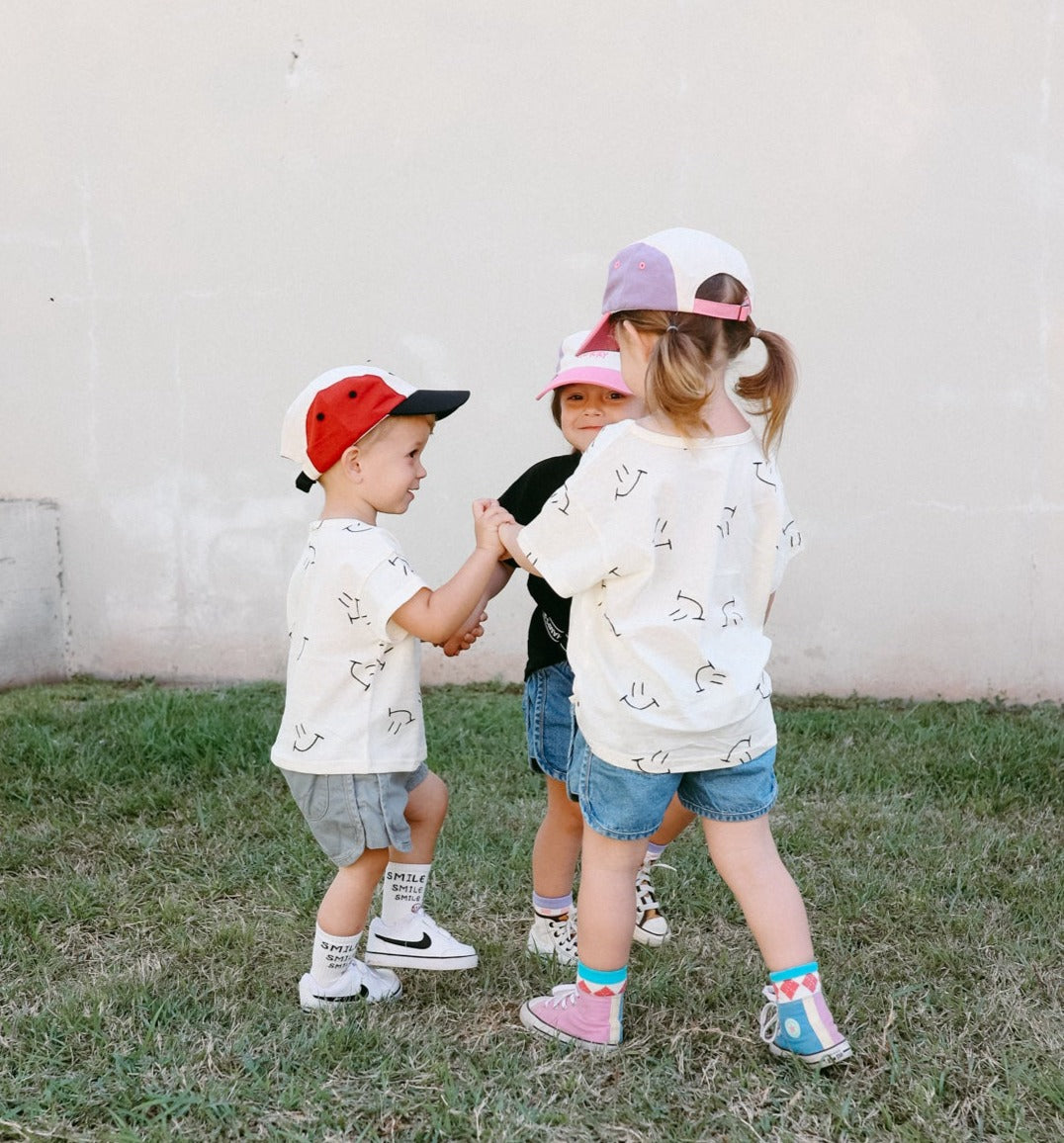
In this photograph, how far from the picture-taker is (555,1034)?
2.29 m

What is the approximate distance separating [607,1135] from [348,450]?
1274mm

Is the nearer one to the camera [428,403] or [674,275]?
[674,275]

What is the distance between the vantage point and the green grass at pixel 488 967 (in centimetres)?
206

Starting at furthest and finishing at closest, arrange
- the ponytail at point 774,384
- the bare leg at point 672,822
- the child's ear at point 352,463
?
the bare leg at point 672,822 < the child's ear at point 352,463 < the ponytail at point 774,384

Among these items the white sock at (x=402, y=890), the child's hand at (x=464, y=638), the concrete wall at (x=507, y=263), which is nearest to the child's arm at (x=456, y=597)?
the child's hand at (x=464, y=638)

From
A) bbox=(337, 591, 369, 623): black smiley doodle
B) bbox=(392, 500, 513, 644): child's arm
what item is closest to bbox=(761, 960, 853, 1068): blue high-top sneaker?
bbox=(392, 500, 513, 644): child's arm

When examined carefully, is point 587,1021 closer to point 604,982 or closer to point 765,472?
point 604,982

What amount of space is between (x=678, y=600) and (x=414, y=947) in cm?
98

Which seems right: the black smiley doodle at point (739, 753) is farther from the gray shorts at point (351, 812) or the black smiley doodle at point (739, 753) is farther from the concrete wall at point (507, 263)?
the concrete wall at point (507, 263)

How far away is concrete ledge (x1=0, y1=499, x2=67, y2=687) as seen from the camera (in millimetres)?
5141

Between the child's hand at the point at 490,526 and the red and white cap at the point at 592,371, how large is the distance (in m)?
0.30

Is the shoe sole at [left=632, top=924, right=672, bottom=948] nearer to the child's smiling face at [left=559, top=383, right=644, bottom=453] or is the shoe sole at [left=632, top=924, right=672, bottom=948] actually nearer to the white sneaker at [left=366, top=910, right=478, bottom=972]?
the white sneaker at [left=366, top=910, right=478, bottom=972]

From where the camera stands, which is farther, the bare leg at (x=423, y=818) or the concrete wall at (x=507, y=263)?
the concrete wall at (x=507, y=263)

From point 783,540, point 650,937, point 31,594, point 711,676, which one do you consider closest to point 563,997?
point 650,937
